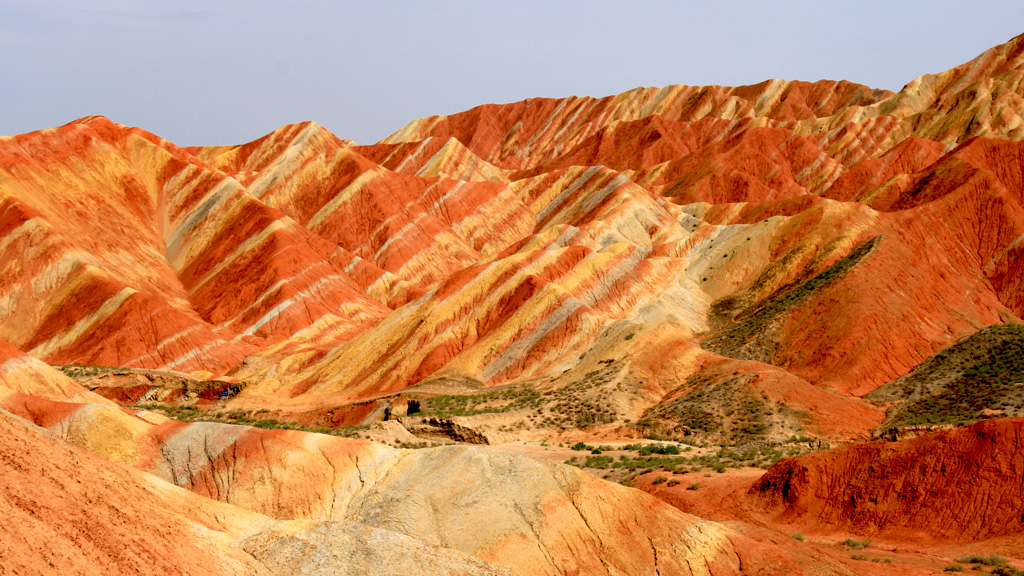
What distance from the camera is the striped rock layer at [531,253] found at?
57.6 meters

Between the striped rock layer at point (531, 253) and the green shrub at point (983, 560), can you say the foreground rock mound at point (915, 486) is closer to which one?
the green shrub at point (983, 560)

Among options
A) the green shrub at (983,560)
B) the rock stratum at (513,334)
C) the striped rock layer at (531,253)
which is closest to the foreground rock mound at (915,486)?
the rock stratum at (513,334)

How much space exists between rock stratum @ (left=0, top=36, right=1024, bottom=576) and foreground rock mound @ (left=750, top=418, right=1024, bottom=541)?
0.09 metres

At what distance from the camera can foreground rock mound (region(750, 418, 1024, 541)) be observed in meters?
24.0

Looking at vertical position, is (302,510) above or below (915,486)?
below

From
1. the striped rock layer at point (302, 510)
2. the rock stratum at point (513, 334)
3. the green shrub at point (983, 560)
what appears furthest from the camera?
the green shrub at point (983, 560)

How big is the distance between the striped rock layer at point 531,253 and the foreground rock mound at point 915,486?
567 inches

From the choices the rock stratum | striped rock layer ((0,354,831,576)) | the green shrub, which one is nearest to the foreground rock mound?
the rock stratum

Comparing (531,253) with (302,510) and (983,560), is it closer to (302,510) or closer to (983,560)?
(302,510)

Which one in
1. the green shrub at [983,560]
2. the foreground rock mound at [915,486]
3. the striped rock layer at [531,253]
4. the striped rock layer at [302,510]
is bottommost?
the striped rock layer at [302,510]

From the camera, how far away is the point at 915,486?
2553 cm

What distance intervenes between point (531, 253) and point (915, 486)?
4516cm

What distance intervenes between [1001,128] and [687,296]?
62.7 m

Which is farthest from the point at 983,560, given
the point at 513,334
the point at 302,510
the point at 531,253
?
the point at 531,253
